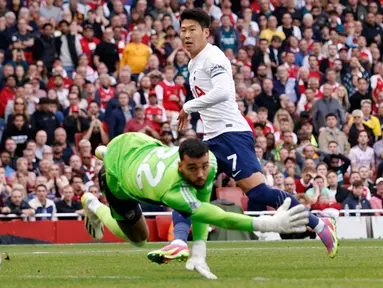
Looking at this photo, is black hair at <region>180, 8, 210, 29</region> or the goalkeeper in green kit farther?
black hair at <region>180, 8, 210, 29</region>

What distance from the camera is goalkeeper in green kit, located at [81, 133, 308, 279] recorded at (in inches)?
Result: 347

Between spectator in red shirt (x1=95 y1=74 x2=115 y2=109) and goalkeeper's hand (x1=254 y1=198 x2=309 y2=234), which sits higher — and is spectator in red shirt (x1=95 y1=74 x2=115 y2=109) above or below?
above

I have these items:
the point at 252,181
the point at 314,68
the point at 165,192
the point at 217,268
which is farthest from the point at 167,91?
the point at 165,192

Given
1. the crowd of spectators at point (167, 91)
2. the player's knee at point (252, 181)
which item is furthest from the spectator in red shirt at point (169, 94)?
the player's knee at point (252, 181)

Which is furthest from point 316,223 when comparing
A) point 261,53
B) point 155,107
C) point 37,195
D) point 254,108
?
point 261,53

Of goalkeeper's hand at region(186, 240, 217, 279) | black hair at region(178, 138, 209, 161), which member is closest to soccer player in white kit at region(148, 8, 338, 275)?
goalkeeper's hand at region(186, 240, 217, 279)

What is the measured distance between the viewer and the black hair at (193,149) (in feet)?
29.6

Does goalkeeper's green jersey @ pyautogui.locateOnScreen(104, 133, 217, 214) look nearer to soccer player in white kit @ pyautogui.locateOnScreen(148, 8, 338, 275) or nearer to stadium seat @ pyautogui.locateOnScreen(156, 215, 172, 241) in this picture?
soccer player in white kit @ pyautogui.locateOnScreen(148, 8, 338, 275)

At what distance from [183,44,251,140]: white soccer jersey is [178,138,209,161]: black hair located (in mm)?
2126

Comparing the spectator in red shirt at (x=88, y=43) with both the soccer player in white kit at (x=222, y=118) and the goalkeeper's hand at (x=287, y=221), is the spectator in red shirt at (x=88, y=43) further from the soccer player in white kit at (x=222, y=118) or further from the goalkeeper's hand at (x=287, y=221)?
the goalkeeper's hand at (x=287, y=221)

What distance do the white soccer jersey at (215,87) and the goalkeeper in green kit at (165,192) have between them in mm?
1339

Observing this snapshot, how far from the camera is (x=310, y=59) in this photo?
25125 millimetres

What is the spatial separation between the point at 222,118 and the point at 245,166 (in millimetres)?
570

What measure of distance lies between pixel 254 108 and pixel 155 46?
258 centimetres
